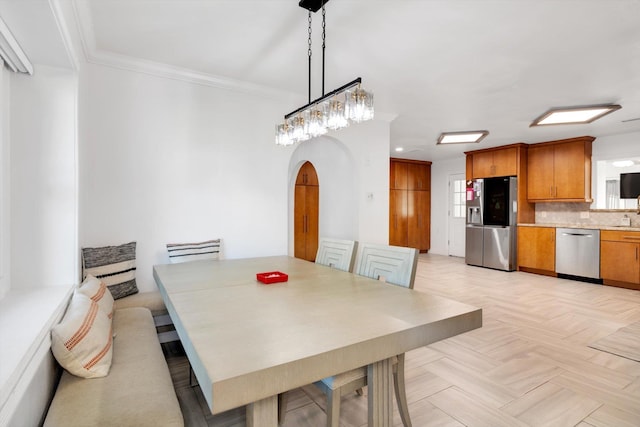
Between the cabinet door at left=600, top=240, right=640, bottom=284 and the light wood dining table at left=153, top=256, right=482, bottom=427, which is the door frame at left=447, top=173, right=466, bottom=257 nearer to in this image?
the cabinet door at left=600, top=240, right=640, bottom=284

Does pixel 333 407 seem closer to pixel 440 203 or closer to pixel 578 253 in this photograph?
pixel 578 253

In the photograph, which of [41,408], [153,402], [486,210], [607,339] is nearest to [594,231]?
[486,210]

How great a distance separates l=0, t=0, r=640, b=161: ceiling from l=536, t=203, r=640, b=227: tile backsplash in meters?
2.53

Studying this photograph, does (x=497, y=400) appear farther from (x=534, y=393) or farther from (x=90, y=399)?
(x=90, y=399)

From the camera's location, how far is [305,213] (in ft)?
21.7

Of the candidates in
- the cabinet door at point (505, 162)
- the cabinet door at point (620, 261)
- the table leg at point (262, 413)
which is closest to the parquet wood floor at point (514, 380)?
the table leg at point (262, 413)

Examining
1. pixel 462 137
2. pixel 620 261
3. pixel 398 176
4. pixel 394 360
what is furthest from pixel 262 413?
pixel 398 176

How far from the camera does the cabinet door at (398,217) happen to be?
25.3ft

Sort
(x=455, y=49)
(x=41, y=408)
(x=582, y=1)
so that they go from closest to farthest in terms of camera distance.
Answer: (x=41, y=408)
(x=582, y=1)
(x=455, y=49)

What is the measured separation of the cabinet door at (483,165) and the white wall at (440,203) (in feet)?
3.53

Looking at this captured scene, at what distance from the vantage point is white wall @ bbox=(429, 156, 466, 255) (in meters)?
8.03

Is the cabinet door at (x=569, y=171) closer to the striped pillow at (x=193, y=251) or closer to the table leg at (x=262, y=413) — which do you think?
the striped pillow at (x=193, y=251)

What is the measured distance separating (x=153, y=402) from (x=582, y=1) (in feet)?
9.81

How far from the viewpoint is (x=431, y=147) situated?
6457 mm
